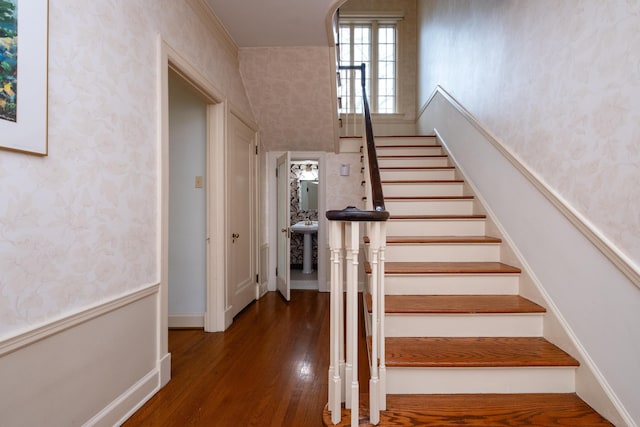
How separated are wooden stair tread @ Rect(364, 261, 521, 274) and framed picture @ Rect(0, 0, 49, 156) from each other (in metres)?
1.88

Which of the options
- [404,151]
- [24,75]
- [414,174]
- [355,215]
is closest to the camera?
[24,75]

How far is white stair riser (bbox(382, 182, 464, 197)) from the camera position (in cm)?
334

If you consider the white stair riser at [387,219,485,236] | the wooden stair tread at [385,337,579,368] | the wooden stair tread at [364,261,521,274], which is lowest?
the wooden stair tread at [385,337,579,368]

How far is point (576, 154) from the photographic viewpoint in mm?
1759

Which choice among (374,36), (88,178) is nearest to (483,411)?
(88,178)

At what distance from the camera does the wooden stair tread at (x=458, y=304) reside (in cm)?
197

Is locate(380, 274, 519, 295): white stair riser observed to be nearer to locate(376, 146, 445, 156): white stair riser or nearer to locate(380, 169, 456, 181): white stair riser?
locate(380, 169, 456, 181): white stair riser

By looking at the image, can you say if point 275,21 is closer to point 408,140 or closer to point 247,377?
point 408,140

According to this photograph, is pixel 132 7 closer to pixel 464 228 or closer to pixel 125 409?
pixel 125 409

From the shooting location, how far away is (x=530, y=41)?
7.26 feet

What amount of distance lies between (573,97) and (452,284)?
1.27 m

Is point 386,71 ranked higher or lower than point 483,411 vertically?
higher

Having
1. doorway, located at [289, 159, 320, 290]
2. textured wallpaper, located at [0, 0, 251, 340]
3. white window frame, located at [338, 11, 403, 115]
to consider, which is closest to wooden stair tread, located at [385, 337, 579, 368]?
textured wallpaper, located at [0, 0, 251, 340]

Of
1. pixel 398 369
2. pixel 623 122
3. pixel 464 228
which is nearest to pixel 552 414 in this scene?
pixel 398 369
